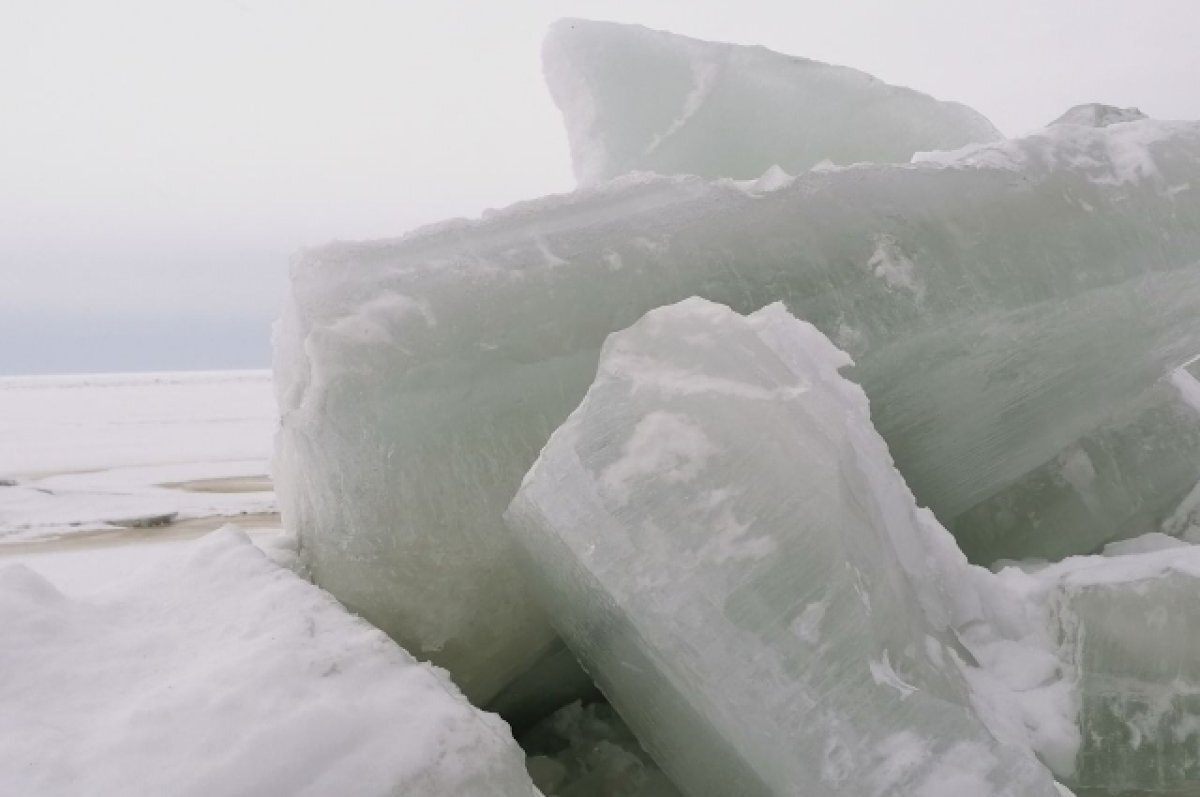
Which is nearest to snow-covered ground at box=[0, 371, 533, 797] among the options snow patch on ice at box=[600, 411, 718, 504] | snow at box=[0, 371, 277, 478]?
snow patch on ice at box=[600, 411, 718, 504]

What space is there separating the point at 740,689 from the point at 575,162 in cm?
247

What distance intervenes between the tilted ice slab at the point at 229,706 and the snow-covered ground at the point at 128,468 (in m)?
3.63

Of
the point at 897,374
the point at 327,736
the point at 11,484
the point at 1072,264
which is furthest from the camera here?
the point at 11,484

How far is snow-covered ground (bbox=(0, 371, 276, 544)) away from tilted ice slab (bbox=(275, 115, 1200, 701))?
355 cm

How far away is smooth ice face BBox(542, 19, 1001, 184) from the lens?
3.02 metres

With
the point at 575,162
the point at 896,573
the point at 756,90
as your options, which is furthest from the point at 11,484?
the point at 896,573

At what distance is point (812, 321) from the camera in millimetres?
1815

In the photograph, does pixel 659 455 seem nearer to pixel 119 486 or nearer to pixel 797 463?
pixel 797 463

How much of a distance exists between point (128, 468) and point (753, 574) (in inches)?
364

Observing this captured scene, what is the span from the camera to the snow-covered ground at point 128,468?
566 cm

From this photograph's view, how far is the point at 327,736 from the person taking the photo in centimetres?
102

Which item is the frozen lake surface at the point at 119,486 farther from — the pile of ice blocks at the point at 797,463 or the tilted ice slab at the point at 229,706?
the pile of ice blocks at the point at 797,463

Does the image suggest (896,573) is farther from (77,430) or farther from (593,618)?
(77,430)

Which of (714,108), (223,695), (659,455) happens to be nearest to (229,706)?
(223,695)
